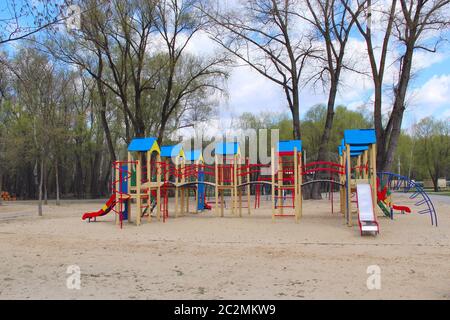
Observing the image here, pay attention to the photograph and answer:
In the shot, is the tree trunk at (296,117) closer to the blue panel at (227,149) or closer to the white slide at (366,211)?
the blue panel at (227,149)

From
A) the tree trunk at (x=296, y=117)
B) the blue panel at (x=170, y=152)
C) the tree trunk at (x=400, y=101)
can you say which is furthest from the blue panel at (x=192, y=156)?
the tree trunk at (x=400, y=101)

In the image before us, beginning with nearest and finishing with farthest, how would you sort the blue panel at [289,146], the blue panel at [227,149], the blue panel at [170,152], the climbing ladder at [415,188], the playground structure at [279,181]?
the playground structure at [279,181] → the climbing ladder at [415,188] → the blue panel at [289,146] → the blue panel at [227,149] → the blue panel at [170,152]

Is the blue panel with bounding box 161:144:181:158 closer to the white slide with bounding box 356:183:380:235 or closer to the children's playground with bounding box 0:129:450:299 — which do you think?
the children's playground with bounding box 0:129:450:299

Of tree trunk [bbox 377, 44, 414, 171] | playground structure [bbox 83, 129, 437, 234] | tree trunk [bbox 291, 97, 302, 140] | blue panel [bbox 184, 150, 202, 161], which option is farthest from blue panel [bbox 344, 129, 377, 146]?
tree trunk [bbox 291, 97, 302, 140]

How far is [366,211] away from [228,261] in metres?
5.69

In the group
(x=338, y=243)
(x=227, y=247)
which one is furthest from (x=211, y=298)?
(x=338, y=243)

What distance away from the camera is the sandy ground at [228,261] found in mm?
6207

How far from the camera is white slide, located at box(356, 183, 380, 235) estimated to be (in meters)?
12.0

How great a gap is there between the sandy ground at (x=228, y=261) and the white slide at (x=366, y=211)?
29 cm

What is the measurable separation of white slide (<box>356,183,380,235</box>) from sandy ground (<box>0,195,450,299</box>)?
290 millimetres

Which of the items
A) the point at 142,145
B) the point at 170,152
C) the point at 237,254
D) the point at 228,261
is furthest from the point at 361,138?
the point at 170,152

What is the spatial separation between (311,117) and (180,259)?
46361 mm

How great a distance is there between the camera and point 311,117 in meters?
53.5
